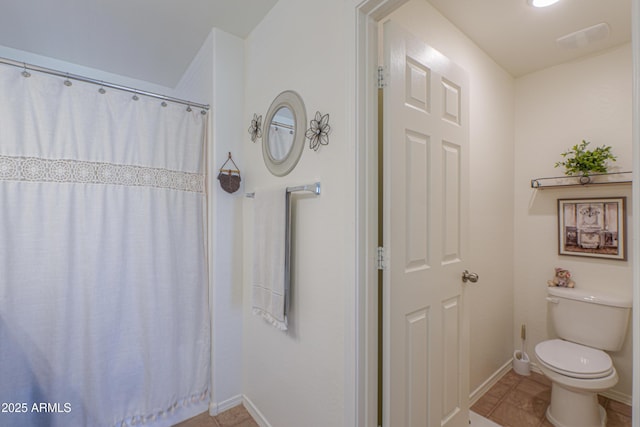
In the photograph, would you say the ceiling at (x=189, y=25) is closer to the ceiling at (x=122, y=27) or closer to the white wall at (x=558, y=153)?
the ceiling at (x=122, y=27)

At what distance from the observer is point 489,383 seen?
2.05 m

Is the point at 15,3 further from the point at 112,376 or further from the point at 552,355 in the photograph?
the point at 552,355

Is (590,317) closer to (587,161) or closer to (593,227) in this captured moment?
(593,227)

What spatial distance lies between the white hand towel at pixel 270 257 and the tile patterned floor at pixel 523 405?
5.09 ft

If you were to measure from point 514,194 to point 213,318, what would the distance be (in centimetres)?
256

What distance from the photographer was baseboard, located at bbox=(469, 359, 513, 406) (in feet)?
6.21

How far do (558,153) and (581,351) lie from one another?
141 cm

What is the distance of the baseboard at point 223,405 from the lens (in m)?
1.75

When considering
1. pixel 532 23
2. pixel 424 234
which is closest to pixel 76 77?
pixel 424 234

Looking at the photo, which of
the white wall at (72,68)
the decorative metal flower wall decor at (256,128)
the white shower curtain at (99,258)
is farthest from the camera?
the white wall at (72,68)

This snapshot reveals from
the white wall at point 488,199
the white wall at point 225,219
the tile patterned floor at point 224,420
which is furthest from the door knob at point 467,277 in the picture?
the tile patterned floor at point 224,420

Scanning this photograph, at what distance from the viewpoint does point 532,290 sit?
7.41ft

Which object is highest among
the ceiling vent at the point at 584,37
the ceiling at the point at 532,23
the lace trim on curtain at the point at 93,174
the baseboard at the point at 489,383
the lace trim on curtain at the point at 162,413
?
the ceiling at the point at 532,23

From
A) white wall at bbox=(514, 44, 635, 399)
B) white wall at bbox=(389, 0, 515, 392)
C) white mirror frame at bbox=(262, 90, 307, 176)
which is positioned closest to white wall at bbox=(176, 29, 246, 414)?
white mirror frame at bbox=(262, 90, 307, 176)
